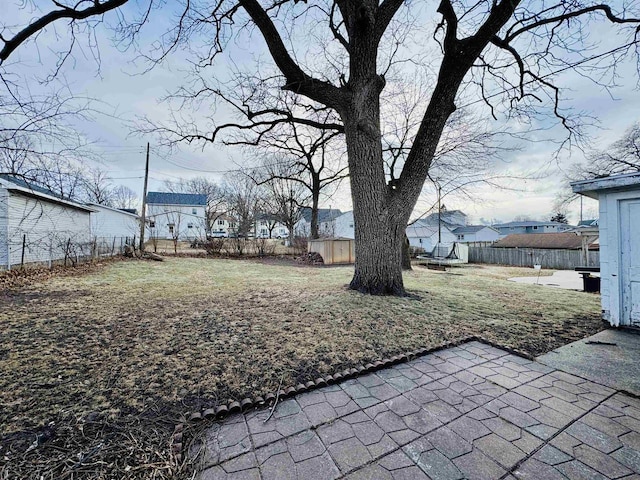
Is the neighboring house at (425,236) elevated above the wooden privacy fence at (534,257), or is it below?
above

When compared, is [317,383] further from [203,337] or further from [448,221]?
[448,221]

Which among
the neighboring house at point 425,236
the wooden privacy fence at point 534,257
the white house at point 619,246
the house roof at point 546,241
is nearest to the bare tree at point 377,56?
the white house at point 619,246

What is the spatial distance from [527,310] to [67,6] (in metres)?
8.00

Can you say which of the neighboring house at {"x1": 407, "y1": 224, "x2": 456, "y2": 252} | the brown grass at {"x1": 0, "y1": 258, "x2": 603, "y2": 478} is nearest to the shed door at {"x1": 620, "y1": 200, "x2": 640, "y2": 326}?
the brown grass at {"x1": 0, "y1": 258, "x2": 603, "y2": 478}

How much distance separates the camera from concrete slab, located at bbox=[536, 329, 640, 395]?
2.12m

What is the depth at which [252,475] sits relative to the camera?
4.09ft

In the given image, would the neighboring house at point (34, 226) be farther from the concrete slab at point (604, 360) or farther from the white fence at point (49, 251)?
the concrete slab at point (604, 360)

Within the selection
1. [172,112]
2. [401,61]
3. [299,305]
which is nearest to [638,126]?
[401,61]

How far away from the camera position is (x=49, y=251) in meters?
9.77

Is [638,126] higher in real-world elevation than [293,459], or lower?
higher

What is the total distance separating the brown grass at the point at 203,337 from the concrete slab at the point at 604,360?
0.19m

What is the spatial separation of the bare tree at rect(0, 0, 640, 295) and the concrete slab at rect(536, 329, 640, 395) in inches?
95.4

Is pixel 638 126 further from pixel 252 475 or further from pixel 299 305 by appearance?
pixel 252 475

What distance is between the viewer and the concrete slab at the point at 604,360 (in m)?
2.12
